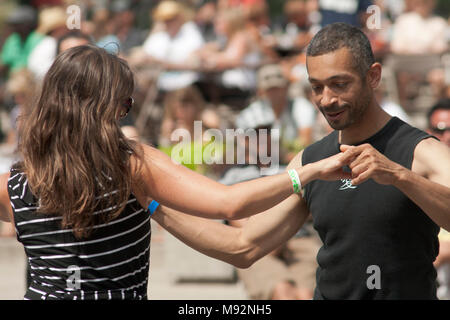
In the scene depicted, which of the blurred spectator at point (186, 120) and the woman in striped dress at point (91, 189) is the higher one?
the blurred spectator at point (186, 120)

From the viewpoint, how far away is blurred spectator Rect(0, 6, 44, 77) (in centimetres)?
1129

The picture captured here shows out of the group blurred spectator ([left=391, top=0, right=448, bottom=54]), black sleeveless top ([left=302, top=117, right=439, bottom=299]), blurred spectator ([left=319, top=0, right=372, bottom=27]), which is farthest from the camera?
blurred spectator ([left=391, top=0, right=448, bottom=54])

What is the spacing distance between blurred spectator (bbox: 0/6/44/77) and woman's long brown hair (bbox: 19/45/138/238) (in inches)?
338

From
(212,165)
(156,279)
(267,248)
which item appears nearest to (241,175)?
(212,165)

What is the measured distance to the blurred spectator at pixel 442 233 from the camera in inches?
223

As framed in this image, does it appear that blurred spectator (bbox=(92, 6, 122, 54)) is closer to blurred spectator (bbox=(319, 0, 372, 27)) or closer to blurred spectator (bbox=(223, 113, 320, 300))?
blurred spectator (bbox=(319, 0, 372, 27))

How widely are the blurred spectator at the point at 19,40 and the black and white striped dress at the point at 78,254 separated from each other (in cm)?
862

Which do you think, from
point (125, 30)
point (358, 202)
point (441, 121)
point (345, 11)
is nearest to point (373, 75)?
point (358, 202)

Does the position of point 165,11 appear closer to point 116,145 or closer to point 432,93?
point 432,93

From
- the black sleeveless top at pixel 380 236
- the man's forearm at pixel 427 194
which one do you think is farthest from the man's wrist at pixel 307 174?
the black sleeveless top at pixel 380 236

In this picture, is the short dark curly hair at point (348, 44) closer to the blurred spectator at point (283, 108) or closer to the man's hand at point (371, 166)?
the man's hand at point (371, 166)

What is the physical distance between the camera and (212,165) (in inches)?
314

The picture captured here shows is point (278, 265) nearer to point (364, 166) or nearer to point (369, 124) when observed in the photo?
point (369, 124)

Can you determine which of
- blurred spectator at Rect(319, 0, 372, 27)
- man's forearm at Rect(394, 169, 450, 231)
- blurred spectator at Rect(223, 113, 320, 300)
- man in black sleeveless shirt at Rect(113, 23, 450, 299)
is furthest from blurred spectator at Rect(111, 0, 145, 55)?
man's forearm at Rect(394, 169, 450, 231)
